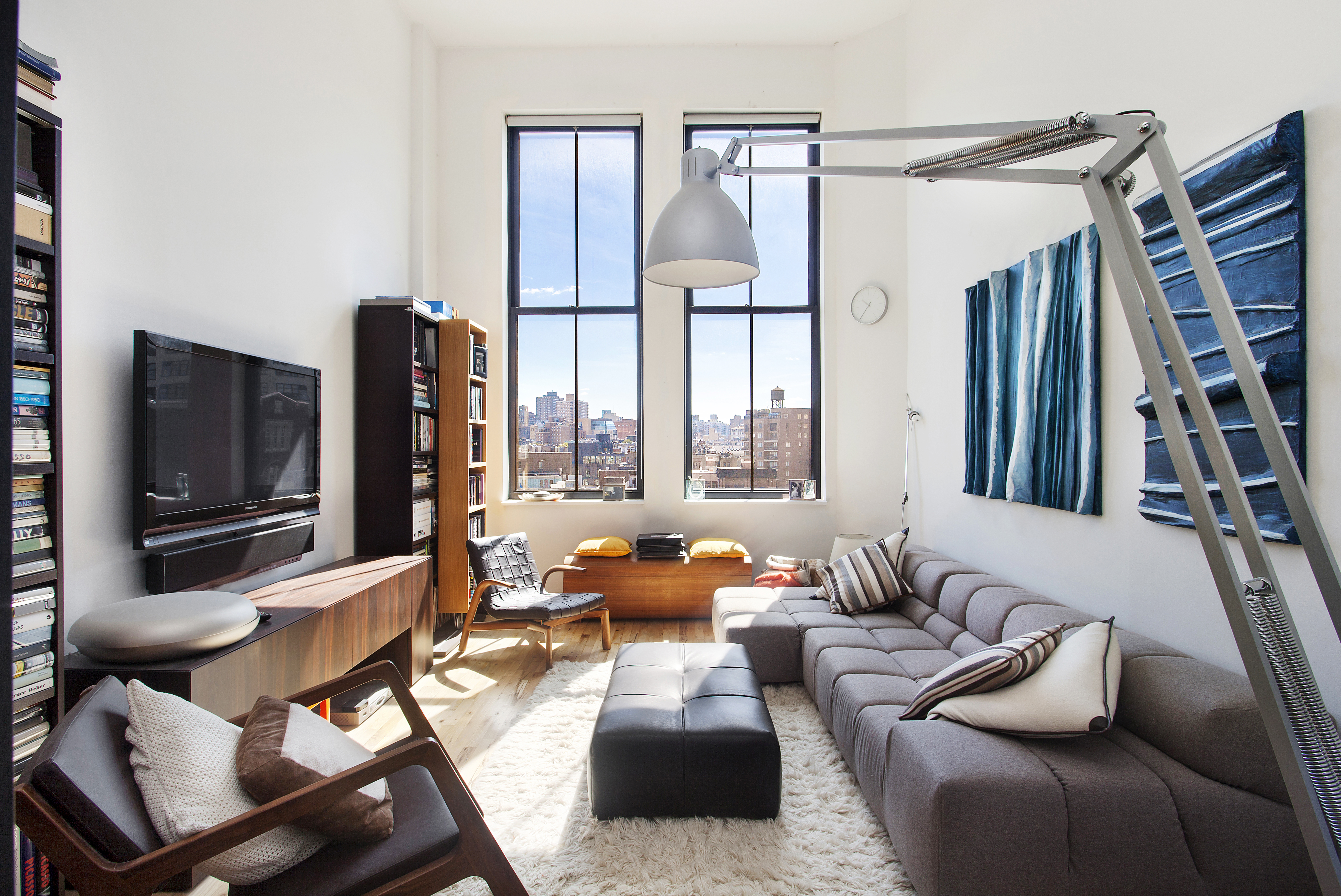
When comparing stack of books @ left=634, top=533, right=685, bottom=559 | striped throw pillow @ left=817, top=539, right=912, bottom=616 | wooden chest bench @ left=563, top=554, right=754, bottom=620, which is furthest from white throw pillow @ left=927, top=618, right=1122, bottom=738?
stack of books @ left=634, top=533, right=685, bottom=559

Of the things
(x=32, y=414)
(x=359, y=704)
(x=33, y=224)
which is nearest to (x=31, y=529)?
(x=32, y=414)

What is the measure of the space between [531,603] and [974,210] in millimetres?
3385

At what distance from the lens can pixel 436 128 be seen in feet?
15.2

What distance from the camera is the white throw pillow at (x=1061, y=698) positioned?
5.34ft

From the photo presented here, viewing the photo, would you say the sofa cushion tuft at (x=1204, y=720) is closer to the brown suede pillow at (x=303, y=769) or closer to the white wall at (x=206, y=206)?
the brown suede pillow at (x=303, y=769)

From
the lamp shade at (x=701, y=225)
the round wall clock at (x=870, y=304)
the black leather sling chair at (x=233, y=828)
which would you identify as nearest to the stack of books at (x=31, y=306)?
the black leather sling chair at (x=233, y=828)

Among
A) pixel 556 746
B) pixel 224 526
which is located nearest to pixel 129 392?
pixel 224 526

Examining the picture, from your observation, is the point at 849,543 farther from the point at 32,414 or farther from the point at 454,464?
the point at 32,414

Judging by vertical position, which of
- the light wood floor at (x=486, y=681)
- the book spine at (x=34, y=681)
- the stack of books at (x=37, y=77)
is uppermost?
the stack of books at (x=37, y=77)

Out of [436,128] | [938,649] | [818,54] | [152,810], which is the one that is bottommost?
[938,649]

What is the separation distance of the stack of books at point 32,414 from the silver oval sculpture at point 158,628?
1.56 feet

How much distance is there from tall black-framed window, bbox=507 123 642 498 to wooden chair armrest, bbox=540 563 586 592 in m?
0.77

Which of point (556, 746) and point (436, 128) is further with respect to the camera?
point (436, 128)

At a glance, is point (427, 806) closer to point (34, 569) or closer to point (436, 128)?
point (34, 569)
